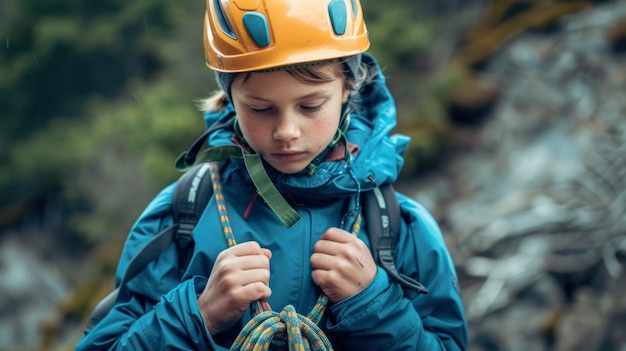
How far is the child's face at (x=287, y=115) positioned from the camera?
198cm

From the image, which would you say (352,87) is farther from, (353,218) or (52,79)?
(52,79)

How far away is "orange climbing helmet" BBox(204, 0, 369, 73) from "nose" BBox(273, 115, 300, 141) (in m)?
0.17

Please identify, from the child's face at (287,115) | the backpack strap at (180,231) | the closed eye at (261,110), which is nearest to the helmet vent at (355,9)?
the child's face at (287,115)

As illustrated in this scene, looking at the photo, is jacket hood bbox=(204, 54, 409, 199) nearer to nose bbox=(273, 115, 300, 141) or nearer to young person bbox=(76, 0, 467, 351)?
Answer: young person bbox=(76, 0, 467, 351)

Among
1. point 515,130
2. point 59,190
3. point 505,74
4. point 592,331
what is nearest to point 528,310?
point 592,331

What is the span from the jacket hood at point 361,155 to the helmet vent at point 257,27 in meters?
0.40

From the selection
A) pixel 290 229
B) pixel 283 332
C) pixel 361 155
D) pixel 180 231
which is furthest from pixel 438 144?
pixel 283 332

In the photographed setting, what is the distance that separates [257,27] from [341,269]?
2.59 ft

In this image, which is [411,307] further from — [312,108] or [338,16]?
[338,16]

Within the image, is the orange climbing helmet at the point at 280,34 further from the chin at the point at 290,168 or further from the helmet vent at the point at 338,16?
the chin at the point at 290,168

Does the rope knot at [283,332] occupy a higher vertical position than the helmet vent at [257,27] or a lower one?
lower

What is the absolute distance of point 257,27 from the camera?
198cm

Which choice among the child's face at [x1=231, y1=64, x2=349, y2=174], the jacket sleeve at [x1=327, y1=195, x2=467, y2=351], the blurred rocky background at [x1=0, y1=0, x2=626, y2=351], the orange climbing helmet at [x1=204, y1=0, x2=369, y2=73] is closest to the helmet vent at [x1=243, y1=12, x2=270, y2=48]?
the orange climbing helmet at [x1=204, y1=0, x2=369, y2=73]

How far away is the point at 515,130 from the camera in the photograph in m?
7.71
